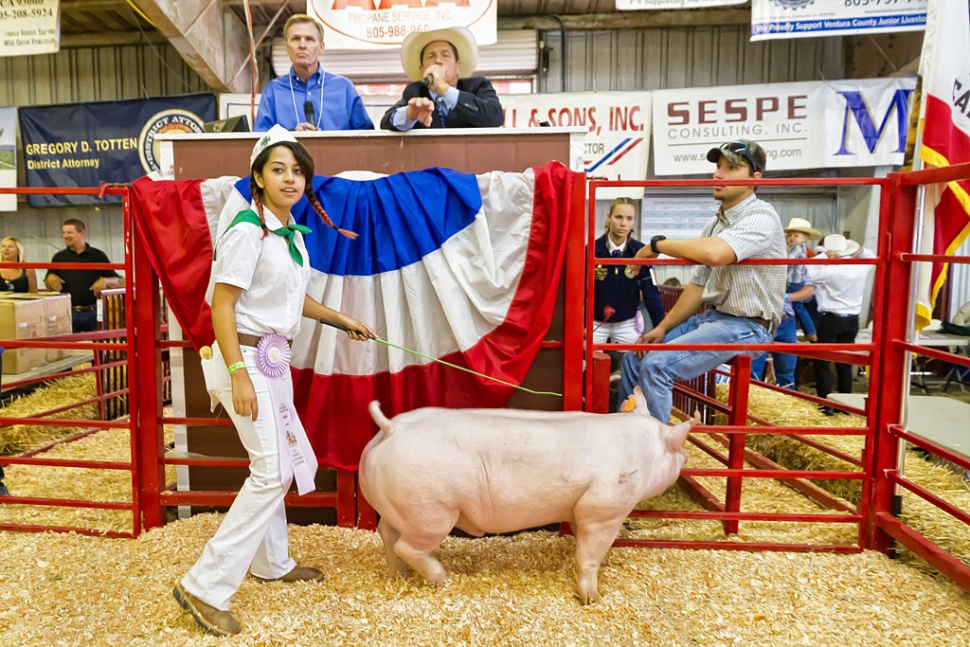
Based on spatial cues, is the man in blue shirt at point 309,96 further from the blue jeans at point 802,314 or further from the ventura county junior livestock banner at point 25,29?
the ventura county junior livestock banner at point 25,29

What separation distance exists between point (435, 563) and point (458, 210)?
152cm

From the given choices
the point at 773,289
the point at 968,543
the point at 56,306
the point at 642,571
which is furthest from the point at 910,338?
the point at 56,306

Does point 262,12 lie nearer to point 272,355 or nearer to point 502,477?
point 272,355

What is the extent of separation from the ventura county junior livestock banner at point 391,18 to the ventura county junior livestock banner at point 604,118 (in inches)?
95.2

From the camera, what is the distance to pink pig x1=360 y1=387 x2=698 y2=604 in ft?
7.91

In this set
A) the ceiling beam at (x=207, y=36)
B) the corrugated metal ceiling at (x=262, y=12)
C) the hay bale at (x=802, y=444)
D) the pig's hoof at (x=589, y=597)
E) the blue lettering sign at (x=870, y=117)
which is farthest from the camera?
the corrugated metal ceiling at (x=262, y=12)

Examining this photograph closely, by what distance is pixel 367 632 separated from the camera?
2.32 metres

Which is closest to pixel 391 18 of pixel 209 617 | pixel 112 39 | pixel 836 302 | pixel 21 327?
pixel 21 327

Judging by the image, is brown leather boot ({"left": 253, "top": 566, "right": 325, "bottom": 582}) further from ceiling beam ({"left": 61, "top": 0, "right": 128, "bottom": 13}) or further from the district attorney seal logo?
ceiling beam ({"left": 61, "top": 0, "right": 128, "bottom": 13})

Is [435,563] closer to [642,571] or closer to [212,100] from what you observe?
[642,571]

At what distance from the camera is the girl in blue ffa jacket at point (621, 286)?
4.32 metres

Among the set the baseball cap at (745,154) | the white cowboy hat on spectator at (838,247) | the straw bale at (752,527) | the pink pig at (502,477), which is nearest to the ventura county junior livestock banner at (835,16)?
the white cowboy hat on spectator at (838,247)

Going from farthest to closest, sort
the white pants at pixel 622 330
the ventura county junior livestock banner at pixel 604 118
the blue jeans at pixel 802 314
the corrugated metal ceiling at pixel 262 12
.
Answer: the corrugated metal ceiling at pixel 262 12 → the ventura county junior livestock banner at pixel 604 118 → the blue jeans at pixel 802 314 → the white pants at pixel 622 330

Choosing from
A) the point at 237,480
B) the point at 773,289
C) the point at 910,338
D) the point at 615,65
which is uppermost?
the point at 615,65
